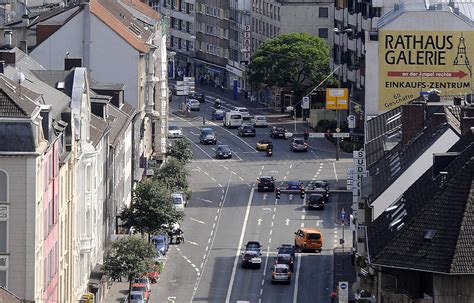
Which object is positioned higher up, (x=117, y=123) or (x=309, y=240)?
(x=117, y=123)

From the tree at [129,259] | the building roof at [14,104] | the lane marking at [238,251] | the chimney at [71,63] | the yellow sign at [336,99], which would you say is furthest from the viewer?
the yellow sign at [336,99]

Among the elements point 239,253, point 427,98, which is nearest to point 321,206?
point 239,253

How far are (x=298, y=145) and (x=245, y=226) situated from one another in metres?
40.3

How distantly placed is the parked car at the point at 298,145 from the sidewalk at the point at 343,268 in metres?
49.5

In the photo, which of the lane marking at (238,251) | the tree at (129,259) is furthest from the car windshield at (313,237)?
the tree at (129,259)

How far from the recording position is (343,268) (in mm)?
134625

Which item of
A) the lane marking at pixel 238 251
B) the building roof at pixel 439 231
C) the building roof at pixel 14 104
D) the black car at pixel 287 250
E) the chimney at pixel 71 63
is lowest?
the lane marking at pixel 238 251

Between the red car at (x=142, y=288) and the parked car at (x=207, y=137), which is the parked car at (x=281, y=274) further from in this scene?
the parked car at (x=207, y=137)

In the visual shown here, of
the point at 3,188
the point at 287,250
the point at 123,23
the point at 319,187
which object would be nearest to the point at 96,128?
the point at 287,250

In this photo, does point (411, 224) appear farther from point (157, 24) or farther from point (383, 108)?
point (157, 24)

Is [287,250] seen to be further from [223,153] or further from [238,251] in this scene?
[223,153]

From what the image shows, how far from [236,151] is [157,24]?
562 inches

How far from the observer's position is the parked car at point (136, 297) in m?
121

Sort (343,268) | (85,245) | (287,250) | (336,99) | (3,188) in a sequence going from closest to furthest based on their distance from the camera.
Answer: (3,188) → (85,245) → (343,268) → (287,250) → (336,99)
